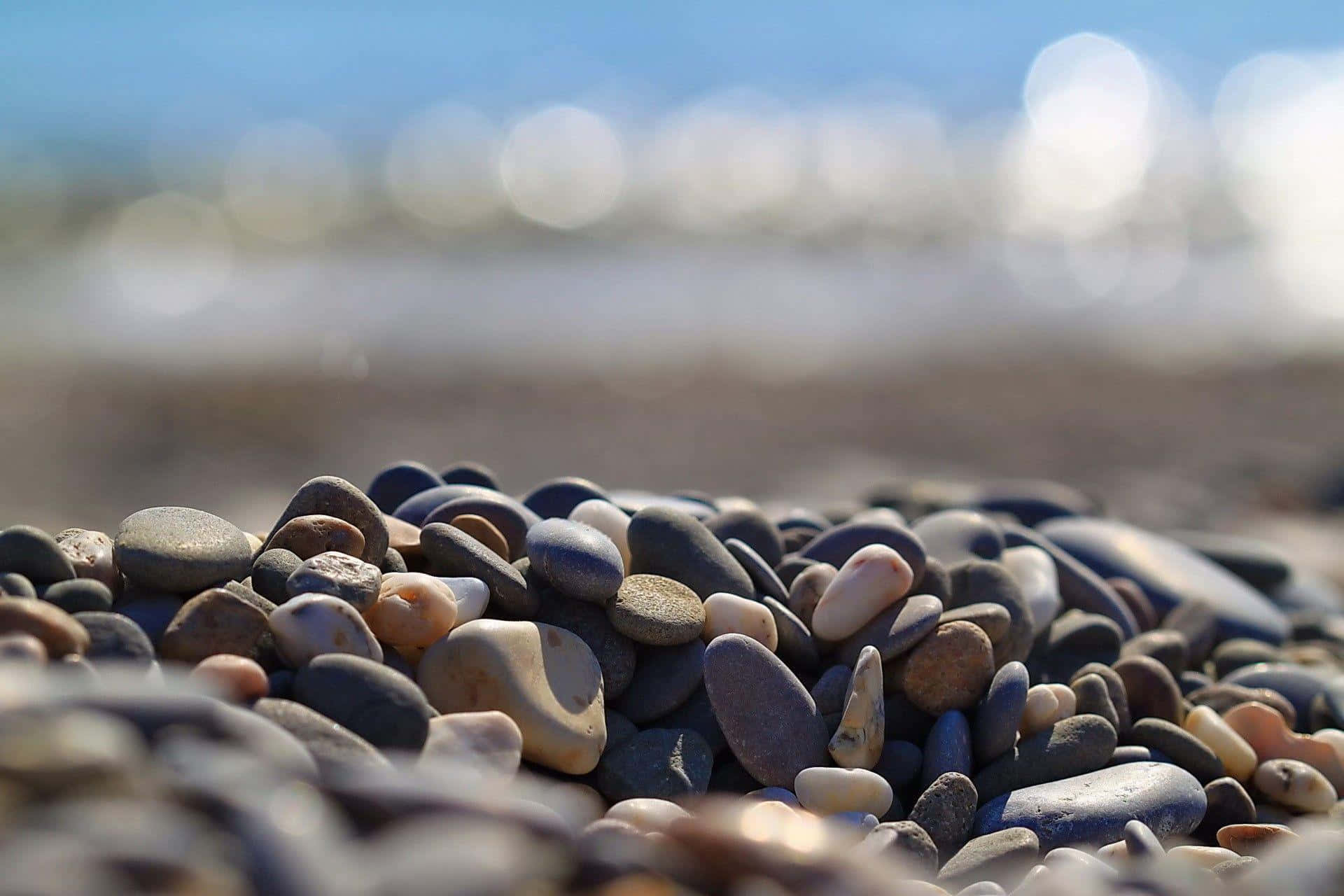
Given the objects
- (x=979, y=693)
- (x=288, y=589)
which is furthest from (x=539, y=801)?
(x=979, y=693)

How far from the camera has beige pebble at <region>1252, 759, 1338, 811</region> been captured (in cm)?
223

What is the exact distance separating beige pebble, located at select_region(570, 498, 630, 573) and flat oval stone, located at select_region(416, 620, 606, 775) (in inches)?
16.8

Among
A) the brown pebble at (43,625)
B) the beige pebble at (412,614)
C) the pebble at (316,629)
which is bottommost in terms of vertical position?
the brown pebble at (43,625)

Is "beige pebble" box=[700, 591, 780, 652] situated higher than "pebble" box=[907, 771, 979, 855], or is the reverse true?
"beige pebble" box=[700, 591, 780, 652]

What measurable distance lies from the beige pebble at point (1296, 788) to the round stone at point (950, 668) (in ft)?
1.98

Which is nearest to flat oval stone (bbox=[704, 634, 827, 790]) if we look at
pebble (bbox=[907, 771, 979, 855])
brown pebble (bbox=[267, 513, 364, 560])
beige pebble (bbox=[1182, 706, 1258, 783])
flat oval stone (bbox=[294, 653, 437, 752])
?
pebble (bbox=[907, 771, 979, 855])

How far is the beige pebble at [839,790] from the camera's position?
1.94 meters

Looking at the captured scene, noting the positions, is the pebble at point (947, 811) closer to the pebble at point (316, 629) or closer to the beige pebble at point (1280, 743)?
the beige pebble at point (1280, 743)

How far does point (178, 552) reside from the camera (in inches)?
75.7

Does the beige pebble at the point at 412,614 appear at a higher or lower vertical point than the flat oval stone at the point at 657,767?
higher

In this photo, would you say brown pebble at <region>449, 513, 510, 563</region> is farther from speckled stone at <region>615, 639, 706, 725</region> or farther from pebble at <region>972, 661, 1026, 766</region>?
pebble at <region>972, 661, 1026, 766</region>

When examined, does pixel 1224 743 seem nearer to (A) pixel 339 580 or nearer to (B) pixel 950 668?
(B) pixel 950 668

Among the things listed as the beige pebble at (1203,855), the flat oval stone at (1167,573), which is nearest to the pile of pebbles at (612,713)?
the beige pebble at (1203,855)

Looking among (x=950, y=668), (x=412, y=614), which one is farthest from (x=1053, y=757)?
(x=412, y=614)
